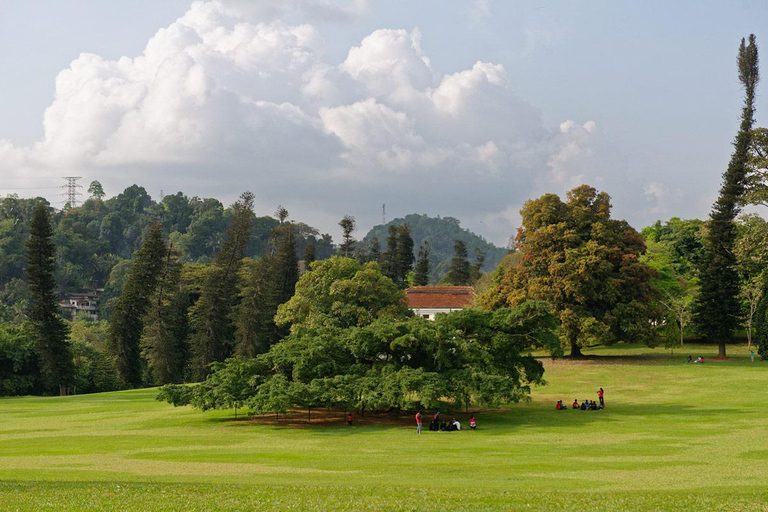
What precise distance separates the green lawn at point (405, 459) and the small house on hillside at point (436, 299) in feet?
142

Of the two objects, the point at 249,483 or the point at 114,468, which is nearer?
the point at 249,483

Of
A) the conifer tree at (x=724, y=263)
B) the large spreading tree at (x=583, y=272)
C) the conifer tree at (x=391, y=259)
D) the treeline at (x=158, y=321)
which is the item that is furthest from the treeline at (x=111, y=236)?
the conifer tree at (x=724, y=263)

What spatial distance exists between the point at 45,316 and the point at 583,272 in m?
39.6

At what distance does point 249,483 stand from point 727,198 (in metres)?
51.4

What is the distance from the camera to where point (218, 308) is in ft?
222

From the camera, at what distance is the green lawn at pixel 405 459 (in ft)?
49.5

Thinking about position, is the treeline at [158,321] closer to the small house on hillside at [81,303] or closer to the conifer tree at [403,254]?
the conifer tree at [403,254]

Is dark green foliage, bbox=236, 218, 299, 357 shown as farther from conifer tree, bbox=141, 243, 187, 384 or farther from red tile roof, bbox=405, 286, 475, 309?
red tile roof, bbox=405, 286, 475, 309

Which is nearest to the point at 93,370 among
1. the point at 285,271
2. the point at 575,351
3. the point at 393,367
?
the point at 285,271

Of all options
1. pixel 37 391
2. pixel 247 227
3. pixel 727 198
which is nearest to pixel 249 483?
pixel 37 391

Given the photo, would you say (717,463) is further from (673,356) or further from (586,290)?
(673,356)

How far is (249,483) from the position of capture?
687 inches

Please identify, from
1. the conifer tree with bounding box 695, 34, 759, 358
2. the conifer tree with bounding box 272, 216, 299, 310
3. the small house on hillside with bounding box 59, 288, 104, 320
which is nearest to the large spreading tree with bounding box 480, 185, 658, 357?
the conifer tree with bounding box 695, 34, 759, 358

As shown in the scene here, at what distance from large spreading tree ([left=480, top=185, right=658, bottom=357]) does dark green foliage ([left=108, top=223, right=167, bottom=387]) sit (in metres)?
29.6
